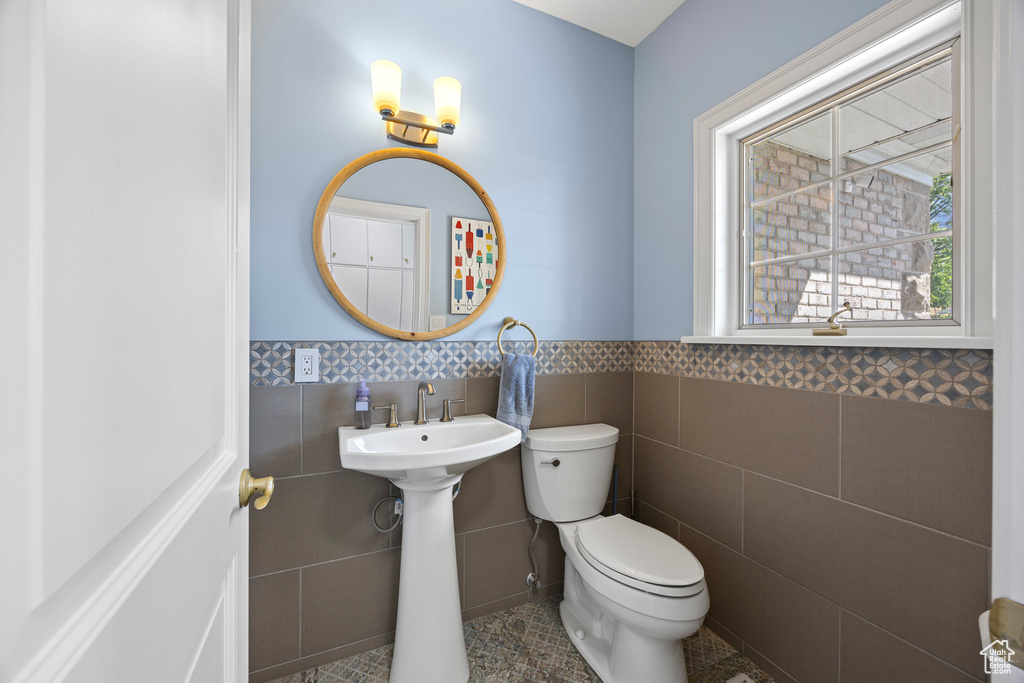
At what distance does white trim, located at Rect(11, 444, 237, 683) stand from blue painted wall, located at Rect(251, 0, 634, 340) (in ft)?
3.83

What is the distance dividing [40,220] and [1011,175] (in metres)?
0.79

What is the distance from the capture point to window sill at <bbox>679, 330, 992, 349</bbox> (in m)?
0.99

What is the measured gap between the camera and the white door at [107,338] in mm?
185

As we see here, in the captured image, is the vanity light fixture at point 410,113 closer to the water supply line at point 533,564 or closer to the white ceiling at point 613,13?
the white ceiling at point 613,13

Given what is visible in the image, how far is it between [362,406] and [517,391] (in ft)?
1.93

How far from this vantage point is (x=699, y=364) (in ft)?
5.68

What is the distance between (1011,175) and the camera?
439 millimetres

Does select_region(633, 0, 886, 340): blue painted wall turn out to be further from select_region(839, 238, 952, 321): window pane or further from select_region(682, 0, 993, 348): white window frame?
select_region(839, 238, 952, 321): window pane

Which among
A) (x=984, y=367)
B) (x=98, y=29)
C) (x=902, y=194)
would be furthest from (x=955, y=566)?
(x=98, y=29)

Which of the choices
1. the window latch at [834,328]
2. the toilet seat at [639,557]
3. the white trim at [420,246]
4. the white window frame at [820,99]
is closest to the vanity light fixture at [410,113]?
the white trim at [420,246]

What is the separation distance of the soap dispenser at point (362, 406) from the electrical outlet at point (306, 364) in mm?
153

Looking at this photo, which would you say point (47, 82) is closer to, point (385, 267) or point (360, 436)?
point (360, 436)


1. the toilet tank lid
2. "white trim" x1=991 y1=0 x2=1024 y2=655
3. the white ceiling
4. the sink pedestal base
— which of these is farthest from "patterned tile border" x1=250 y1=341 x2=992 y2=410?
the white ceiling

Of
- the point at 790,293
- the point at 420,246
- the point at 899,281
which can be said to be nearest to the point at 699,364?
the point at 790,293
